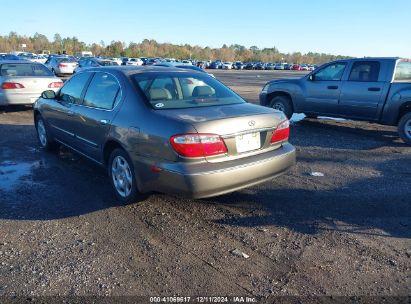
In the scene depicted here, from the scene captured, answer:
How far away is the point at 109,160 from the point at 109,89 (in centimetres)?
91

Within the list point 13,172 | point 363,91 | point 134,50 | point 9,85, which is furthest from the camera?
point 134,50

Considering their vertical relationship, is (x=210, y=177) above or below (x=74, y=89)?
below

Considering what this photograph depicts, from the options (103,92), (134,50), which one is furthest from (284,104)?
(134,50)

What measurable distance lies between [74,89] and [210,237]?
10.9 feet

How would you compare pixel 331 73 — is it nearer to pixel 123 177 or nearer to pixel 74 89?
pixel 74 89

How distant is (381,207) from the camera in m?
4.56

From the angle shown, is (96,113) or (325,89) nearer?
(96,113)

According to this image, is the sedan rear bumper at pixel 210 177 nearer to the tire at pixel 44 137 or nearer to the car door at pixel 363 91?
the tire at pixel 44 137

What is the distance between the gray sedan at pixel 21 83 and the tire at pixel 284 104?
6.48 metres

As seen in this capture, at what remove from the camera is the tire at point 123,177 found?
438 centimetres

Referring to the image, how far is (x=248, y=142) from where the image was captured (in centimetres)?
414

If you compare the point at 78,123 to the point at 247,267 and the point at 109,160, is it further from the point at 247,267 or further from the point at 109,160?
the point at 247,267

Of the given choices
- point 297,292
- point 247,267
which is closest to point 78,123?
point 247,267

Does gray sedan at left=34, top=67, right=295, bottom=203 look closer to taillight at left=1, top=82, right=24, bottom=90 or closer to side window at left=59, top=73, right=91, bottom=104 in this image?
side window at left=59, top=73, right=91, bottom=104
